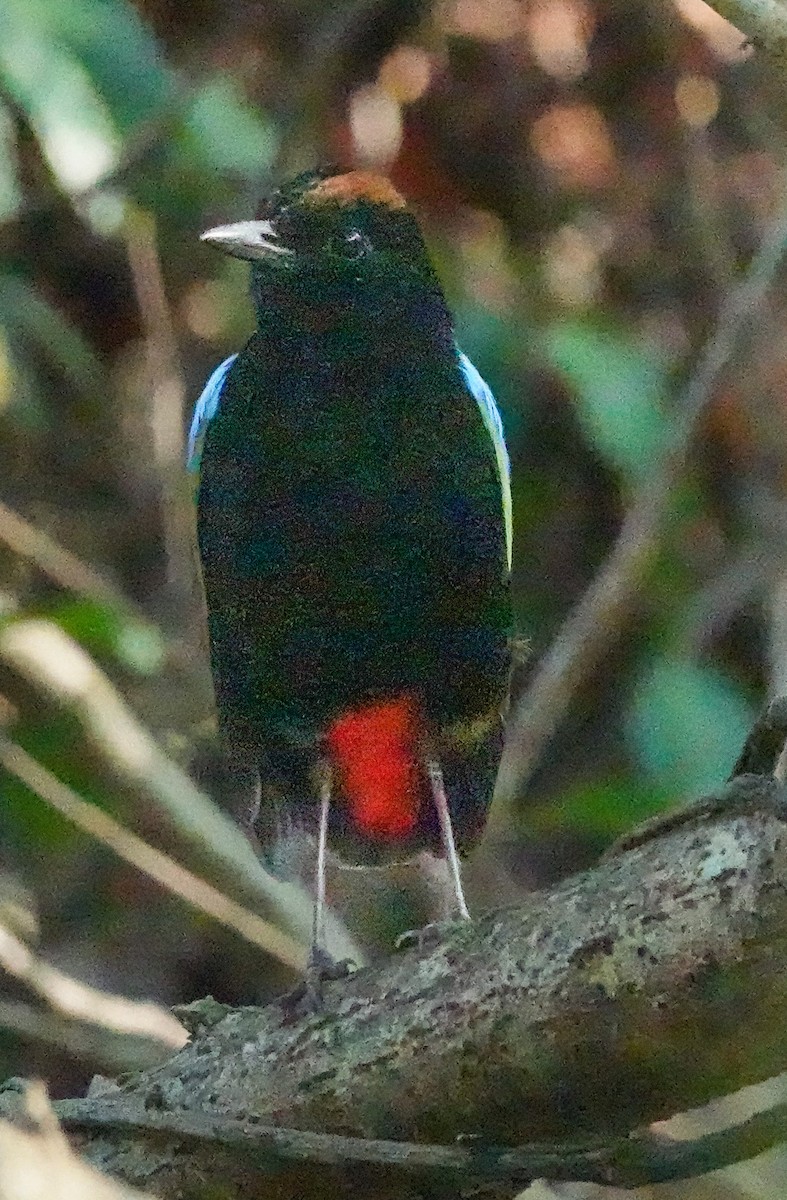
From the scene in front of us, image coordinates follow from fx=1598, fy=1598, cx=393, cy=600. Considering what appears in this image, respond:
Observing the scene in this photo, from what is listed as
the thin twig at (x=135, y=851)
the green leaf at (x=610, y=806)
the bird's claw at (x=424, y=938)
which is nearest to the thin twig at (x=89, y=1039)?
the thin twig at (x=135, y=851)

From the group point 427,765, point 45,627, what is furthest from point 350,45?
point 427,765

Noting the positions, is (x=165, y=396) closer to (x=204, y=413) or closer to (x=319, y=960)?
(x=204, y=413)

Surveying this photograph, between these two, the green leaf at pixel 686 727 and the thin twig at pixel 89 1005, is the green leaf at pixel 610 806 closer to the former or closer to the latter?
the green leaf at pixel 686 727

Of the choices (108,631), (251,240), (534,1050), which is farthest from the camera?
(108,631)

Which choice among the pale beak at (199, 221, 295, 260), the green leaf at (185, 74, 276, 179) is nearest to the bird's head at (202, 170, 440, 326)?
the pale beak at (199, 221, 295, 260)

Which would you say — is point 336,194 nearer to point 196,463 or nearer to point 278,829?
point 196,463

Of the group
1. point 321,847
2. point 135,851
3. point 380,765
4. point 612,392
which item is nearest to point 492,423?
point 380,765
